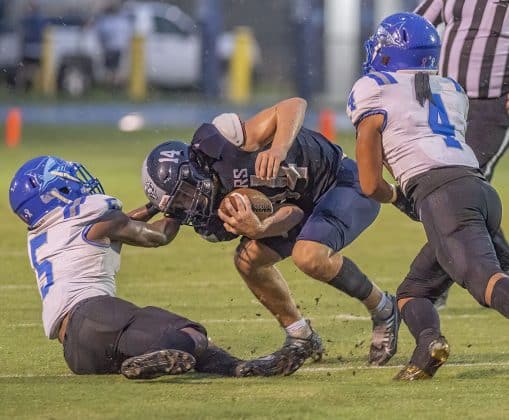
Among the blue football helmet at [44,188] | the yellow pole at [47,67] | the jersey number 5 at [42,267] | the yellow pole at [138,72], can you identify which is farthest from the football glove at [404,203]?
the yellow pole at [47,67]

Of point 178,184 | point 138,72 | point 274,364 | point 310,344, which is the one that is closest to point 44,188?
point 178,184

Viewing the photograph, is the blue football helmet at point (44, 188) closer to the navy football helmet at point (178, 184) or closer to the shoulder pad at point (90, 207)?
the shoulder pad at point (90, 207)

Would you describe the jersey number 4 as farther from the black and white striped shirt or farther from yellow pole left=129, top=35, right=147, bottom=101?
yellow pole left=129, top=35, right=147, bottom=101

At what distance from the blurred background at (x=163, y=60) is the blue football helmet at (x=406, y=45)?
1397 centimetres

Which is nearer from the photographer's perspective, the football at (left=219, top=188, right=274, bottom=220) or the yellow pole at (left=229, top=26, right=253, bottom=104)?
the football at (left=219, top=188, right=274, bottom=220)

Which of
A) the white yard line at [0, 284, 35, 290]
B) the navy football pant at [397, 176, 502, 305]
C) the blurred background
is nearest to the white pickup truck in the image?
the blurred background

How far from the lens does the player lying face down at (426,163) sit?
18.1ft

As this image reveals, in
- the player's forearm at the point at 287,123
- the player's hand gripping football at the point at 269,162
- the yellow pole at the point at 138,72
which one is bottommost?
the yellow pole at the point at 138,72

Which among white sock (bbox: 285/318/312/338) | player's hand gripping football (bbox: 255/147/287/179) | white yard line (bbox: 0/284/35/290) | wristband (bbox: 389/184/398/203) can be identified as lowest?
white yard line (bbox: 0/284/35/290)

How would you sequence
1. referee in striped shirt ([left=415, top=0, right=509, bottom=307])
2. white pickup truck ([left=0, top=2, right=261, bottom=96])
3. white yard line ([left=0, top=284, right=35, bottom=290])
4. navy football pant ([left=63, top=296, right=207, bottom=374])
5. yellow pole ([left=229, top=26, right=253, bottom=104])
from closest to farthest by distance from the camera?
navy football pant ([left=63, top=296, right=207, bottom=374]) < referee in striped shirt ([left=415, top=0, right=509, bottom=307]) < white yard line ([left=0, top=284, right=35, bottom=290]) < yellow pole ([left=229, top=26, right=253, bottom=104]) < white pickup truck ([left=0, top=2, right=261, bottom=96])

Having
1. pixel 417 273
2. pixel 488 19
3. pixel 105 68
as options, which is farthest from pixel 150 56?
pixel 417 273

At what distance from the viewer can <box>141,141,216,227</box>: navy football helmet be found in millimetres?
5883

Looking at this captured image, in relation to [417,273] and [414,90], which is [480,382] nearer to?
[417,273]

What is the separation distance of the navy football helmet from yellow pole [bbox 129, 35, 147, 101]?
20.1 m
